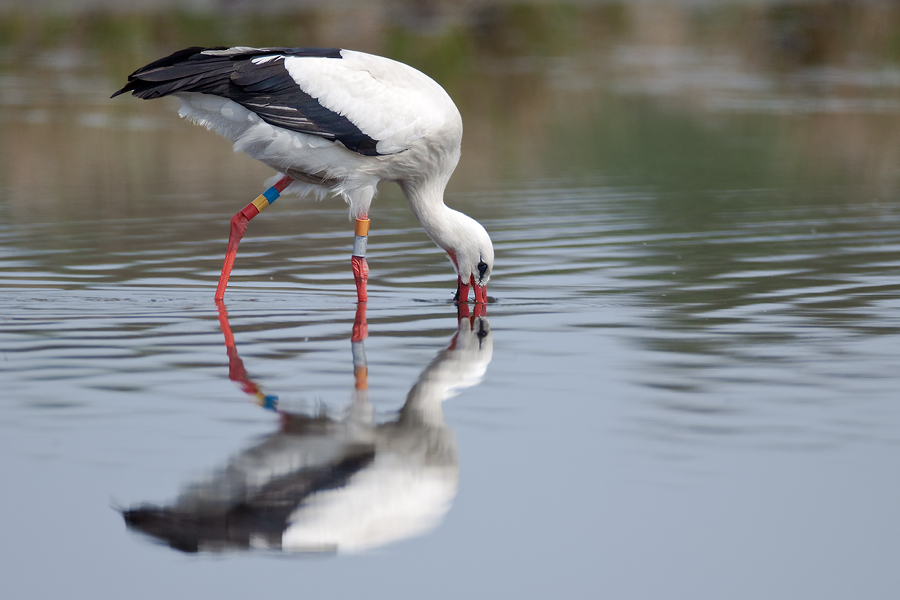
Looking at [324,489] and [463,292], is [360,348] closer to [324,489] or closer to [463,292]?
[463,292]

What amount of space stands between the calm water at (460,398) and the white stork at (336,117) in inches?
20.6

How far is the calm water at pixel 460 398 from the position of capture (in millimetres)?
4965

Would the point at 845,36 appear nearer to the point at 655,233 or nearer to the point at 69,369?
the point at 655,233

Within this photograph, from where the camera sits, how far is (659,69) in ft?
99.0

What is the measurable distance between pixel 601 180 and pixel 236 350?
928 cm

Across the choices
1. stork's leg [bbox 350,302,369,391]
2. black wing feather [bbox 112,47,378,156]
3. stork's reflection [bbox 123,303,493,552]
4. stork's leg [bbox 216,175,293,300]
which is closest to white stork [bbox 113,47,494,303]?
black wing feather [bbox 112,47,378,156]

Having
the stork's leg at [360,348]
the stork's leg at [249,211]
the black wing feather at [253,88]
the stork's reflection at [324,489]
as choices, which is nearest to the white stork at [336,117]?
the black wing feather at [253,88]

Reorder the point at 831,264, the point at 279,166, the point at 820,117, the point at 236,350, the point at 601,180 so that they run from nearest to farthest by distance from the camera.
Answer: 1. the point at 236,350
2. the point at 279,166
3. the point at 831,264
4. the point at 601,180
5. the point at 820,117

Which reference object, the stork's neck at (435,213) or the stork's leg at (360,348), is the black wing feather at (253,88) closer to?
the stork's neck at (435,213)

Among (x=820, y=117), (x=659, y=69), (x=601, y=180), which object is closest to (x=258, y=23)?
(x=659, y=69)

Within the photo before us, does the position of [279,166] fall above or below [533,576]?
above

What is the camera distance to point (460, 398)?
700 centimetres

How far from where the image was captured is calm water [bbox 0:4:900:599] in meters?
4.96

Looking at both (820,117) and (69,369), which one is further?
(820,117)
